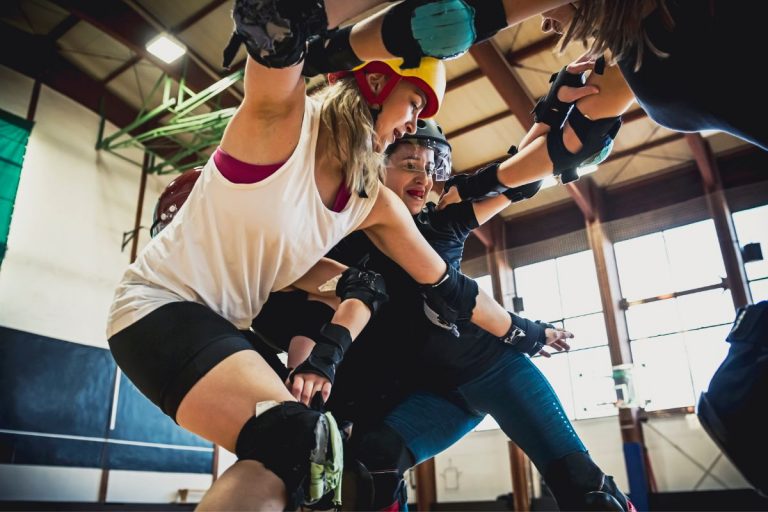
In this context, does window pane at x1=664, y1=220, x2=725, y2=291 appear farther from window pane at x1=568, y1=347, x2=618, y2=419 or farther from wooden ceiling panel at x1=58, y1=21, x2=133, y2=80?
wooden ceiling panel at x1=58, y1=21, x2=133, y2=80

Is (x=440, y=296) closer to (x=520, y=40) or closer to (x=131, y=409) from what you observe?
(x=520, y=40)

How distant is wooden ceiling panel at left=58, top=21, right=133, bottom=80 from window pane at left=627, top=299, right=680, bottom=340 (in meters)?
10.8

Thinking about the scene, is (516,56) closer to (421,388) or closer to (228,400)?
(421,388)

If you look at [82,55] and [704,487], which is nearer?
[704,487]

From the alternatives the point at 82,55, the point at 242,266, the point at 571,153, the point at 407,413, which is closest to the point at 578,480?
the point at 407,413

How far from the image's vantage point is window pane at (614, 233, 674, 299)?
1066 centimetres

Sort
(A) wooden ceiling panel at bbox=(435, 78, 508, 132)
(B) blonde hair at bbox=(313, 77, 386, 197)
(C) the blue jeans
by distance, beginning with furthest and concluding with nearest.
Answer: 1. (A) wooden ceiling panel at bbox=(435, 78, 508, 132)
2. (C) the blue jeans
3. (B) blonde hair at bbox=(313, 77, 386, 197)

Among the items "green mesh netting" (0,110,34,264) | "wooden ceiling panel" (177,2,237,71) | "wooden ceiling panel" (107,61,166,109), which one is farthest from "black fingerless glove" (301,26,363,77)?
"wooden ceiling panel" (107,61,166,109)

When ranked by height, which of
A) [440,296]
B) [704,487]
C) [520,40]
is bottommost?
[704,487]

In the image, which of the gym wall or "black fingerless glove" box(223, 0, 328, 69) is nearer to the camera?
"black fingerless glove" box(223, 0, 328, 69)

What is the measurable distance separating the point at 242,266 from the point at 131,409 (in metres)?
9.88

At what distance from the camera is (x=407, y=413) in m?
2.22

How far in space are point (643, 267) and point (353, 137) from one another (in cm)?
1086

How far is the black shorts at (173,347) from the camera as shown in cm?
116
